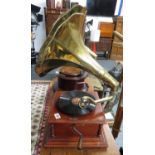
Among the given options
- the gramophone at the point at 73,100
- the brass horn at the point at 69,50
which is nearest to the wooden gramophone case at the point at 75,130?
the gramophone at the point at 73,100

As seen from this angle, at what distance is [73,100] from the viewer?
77 centimetres

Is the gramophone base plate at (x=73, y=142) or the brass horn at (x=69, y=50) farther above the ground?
the brass horn at (x=69, y=50)

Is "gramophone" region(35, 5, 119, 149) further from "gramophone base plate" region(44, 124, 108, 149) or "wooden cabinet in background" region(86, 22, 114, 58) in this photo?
"wooden cabinet in background" region(86, 22, 114, 58)

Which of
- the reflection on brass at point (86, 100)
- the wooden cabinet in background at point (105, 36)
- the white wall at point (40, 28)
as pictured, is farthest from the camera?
the wooden cabinet in background at point (105, 36)

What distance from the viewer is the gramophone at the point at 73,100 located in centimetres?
72

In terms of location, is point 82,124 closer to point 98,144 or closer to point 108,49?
point 98,144

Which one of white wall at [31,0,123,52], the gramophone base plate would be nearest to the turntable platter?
the gramophone base plate

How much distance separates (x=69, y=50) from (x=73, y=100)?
22 centimetres

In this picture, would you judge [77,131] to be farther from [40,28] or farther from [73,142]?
[40,28]

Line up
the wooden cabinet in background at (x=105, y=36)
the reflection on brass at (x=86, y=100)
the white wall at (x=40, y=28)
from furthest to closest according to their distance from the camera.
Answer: the wooden cabinet in background at (x=105, y=36), the white wall at (x=40, y=28), the reflection on brass at (x=86, y=100)

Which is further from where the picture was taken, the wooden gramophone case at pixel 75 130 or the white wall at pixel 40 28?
the white wall at pixel 40 28

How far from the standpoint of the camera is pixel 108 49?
3717mm

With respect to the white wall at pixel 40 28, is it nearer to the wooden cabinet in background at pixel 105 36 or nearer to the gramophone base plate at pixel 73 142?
the wooden cabinet in background at pixel 105 36
